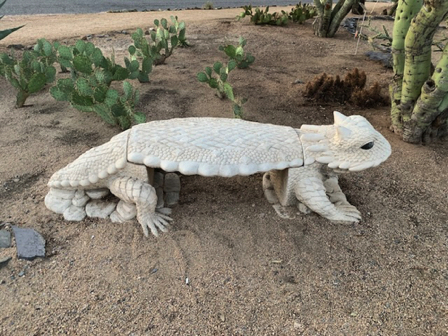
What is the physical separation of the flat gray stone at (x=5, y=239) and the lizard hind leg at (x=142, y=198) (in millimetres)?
727

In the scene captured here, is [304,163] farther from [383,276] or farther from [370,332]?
[370,332]

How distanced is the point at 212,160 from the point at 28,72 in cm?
293

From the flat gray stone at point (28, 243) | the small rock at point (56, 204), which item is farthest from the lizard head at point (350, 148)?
the flat gray stone at point (28, 243)

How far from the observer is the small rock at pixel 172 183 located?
282 cm

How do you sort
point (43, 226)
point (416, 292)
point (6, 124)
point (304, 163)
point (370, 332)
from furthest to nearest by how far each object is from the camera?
point (6, 124)
point (43, 226)
point (304, 163)
point (416, 292)
point (370, 332)

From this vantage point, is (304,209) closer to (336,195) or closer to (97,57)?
(336,195)

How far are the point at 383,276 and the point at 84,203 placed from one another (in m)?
2.01

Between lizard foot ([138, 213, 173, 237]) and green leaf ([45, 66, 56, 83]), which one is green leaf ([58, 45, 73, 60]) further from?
lizard foot ([138, 213, 173, 237])

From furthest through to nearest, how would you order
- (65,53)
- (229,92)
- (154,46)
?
(154,46)
(65,53)
(229,92)

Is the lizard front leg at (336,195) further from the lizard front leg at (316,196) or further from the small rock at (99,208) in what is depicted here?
the small rock at (99,208)

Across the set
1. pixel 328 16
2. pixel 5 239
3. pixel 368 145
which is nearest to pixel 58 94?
pixel 5 239

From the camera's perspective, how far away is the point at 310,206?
2.49 metres

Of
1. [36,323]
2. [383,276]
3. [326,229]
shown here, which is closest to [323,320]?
[383,276]

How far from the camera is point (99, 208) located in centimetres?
262
